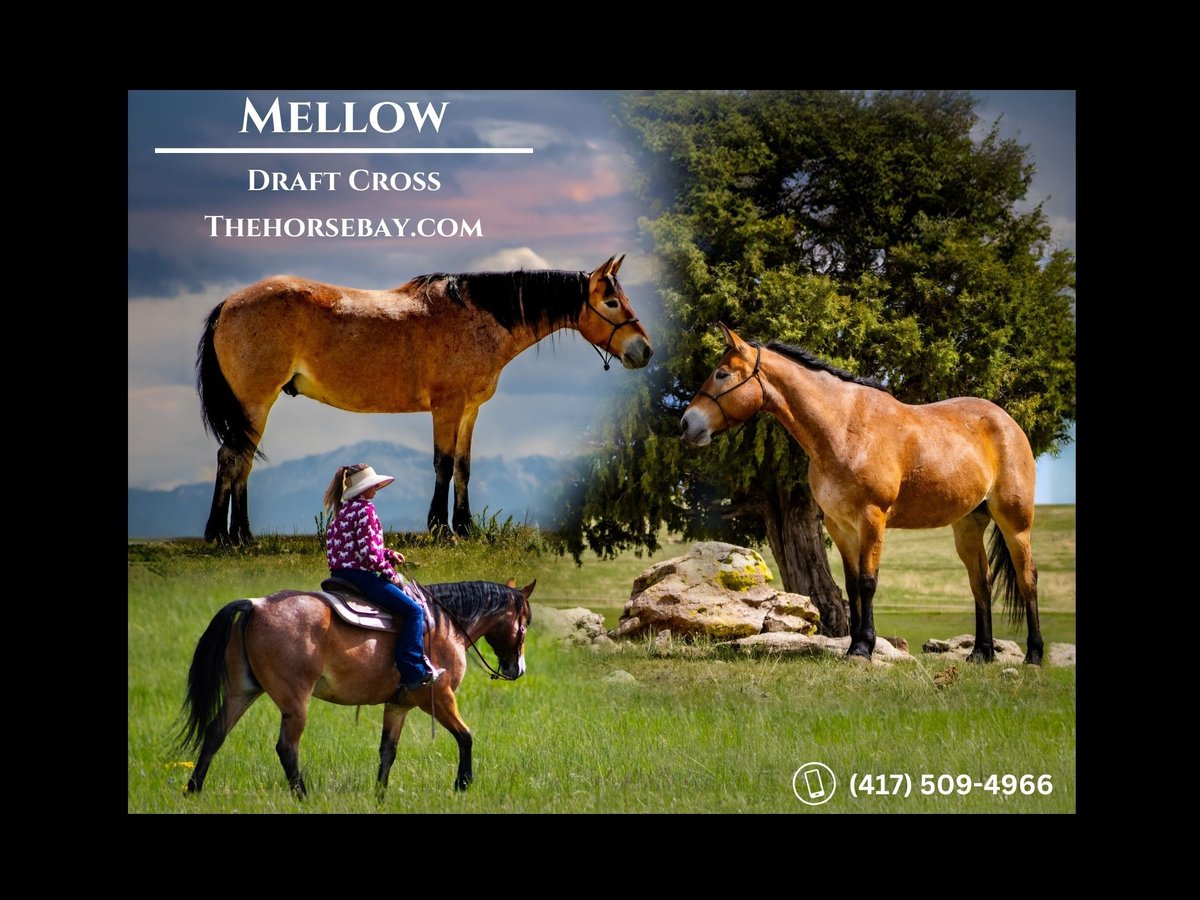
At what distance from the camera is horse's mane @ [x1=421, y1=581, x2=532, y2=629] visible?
31.0 feet

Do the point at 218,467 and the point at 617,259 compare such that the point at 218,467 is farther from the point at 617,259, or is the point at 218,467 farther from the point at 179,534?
the point at 617,259

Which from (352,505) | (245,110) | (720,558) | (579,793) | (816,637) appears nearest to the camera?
(352,505)

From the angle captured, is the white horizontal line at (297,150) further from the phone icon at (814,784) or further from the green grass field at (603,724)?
the phone icon at (814,784)

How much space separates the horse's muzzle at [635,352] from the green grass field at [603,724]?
155cm

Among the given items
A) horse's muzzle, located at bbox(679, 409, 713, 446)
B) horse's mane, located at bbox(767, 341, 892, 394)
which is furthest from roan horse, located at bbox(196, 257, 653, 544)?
horse's mane, located at bbox(767, 341, 892, 394)

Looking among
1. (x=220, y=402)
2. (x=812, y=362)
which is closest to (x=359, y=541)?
(x=220, y=402)

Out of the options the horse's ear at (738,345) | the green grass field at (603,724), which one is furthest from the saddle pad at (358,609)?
the horse's ear at (738,345)

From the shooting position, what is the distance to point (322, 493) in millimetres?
10773

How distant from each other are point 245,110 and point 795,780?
247 inches

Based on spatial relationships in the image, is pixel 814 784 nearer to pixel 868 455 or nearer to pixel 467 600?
pixel 868 455

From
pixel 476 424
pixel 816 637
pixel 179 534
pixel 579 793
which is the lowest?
pixel 579 793

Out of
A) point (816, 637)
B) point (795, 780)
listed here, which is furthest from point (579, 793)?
point (816, 637)

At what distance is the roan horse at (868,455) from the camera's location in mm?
10695

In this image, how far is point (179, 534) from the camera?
1066cm
